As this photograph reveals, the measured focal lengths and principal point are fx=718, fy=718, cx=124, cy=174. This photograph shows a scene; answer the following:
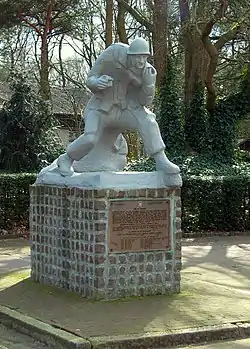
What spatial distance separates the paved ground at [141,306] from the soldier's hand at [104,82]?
7.89ft

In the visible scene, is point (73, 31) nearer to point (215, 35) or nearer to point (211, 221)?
point (215, 35)

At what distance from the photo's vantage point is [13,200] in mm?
16391

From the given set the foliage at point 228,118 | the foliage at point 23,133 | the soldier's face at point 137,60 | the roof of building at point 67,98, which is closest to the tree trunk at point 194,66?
the foliage at point 228,118

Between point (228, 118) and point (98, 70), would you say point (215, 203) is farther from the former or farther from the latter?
point (98, 70)

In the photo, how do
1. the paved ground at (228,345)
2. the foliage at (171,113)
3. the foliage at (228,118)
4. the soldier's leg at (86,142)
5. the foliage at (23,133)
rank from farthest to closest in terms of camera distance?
the foliage at (228,118)
the foliage at (171,113)
the foliage at (23,133)
the soldier's leg at (86,142)
the paved ground at (228,345)

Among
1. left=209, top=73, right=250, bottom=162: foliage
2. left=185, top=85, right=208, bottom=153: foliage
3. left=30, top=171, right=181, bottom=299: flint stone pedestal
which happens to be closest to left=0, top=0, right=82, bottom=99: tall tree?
left=185, top=85, right=208, bottom=153: foliage

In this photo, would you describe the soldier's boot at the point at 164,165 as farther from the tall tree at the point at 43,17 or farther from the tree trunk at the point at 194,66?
the tall tree at the point at 43,17

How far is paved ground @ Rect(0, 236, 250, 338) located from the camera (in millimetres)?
6957

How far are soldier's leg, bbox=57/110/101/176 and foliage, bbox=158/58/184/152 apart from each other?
13.5m

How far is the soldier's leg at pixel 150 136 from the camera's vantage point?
8.36 m

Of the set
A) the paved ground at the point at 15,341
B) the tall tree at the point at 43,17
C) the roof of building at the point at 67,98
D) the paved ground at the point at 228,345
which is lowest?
the paved ground at the point at 15,341

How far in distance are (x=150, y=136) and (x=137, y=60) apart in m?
0.90

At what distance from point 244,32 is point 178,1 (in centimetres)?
226

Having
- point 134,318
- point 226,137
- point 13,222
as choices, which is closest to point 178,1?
point 226,137
